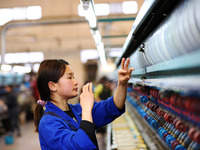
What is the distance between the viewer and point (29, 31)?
32.7 ft

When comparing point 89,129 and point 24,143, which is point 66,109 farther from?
point 24,143

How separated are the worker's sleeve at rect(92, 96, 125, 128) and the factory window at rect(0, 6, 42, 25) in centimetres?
735

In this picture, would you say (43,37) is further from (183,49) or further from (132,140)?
(183,49)

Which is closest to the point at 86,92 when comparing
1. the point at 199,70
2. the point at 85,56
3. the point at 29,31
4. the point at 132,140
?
the point at 199,70

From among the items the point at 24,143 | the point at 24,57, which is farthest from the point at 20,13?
the point at 24,57

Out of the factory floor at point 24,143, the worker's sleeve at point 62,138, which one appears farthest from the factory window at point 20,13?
the worker's sleeve at point 62,138

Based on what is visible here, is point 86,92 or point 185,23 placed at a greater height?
point 185,23

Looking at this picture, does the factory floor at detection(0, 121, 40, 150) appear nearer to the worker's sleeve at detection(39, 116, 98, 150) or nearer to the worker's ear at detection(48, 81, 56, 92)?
the worker's ear at detection(48, 81, 56, 92)

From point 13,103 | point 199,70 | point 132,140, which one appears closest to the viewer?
point 199,70

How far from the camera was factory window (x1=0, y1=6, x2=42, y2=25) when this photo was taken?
26.8 ft

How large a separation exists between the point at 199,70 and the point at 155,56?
78 centimetres

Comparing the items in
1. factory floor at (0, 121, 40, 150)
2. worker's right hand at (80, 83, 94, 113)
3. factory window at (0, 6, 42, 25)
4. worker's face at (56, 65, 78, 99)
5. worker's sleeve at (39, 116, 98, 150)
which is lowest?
factory floor at (0, 121, 40, 150)

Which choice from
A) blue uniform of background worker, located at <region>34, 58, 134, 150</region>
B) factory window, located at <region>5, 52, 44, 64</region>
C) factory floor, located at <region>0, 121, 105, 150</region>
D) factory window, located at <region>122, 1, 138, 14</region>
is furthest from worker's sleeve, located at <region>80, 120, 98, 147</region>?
factory window, located at <region>5, 52, 44, 64</region>

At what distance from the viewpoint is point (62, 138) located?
4.29ft
